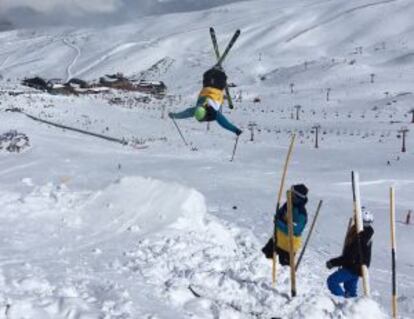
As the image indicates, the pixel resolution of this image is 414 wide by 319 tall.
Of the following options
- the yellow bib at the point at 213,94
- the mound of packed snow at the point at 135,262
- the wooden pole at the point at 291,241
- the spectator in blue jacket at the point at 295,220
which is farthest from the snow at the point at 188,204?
the yellow bib at the point at 213,94

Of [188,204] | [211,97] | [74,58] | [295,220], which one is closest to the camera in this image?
[295,220]

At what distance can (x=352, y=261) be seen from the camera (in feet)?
31.0

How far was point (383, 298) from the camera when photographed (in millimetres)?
10695

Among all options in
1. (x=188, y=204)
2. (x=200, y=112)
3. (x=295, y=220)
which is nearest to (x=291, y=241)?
(x=295, y=220)

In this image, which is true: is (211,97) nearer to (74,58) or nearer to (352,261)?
(352,261)

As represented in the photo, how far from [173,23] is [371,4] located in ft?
206

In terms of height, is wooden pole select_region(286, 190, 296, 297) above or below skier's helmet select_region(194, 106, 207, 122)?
below

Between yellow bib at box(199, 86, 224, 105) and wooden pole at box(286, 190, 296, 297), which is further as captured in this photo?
yellow bib at box(199, 86, 224, 105)

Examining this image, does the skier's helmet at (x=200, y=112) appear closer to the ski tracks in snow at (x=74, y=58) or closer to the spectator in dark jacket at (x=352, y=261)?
the spectator in dark jacket at (x=352, y=261)

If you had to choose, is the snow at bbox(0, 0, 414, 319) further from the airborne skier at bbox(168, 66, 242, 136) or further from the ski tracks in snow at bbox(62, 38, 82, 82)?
the ski tracks in snow at bbox(62, 38, 82, 82)

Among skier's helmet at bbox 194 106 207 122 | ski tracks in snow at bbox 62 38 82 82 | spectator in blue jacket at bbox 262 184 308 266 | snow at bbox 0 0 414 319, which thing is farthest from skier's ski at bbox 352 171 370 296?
ski tracks in snow at bbox 62 38 82 82

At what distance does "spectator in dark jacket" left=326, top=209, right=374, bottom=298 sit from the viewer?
9258mm

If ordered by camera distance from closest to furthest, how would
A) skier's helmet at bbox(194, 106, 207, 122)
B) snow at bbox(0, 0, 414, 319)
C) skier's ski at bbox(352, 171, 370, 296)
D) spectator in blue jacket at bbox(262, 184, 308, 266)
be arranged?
skier's ski at bbox(352, 171, 370, 296) → snow at bbox(0, 0, 414, 319) → spectator in blue jacket at bbox(262, 184, 308, 266) → skier's helmet at bbox(194, 106, 207, 122)

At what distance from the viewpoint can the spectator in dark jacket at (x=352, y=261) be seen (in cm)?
926
